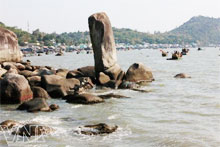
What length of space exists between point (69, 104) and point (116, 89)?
529 cm

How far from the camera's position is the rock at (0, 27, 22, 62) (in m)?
30.2

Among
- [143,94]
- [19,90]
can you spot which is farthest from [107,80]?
[19,90]

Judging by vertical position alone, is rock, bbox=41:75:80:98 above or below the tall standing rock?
below

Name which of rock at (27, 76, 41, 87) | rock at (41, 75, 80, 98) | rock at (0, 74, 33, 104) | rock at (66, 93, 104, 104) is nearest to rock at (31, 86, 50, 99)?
rock at (41, 75, 80, 98)

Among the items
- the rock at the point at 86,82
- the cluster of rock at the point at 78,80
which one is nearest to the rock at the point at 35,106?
the cluster of rock at the point at 78,80

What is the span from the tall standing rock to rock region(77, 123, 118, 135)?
36.3 feet

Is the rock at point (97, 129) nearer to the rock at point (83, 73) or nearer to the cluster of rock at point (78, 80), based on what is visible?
the cluster of rock at point (78, 80)

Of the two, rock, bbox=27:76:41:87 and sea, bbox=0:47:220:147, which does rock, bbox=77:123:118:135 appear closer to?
sea, bbox=0:47:220:147

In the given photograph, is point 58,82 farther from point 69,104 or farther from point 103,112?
point 103,112

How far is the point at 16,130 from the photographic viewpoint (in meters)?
10.5

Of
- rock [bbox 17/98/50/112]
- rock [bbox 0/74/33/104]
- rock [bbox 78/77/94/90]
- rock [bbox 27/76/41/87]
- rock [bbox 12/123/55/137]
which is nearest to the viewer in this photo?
rock [bbox 12/123/55/137]

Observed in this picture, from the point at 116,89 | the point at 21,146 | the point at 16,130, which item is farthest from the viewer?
the point at 116,89

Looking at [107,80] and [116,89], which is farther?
[107,80]

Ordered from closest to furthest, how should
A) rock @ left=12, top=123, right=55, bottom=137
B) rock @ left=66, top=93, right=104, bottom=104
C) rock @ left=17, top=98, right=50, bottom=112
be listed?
rock @ left=12, top=123, right=55, bottom=137 < rock @ left=17, top=98, right=50, bottom=112 < rock @ left=66, top=93, right=104, bottom=104
